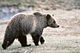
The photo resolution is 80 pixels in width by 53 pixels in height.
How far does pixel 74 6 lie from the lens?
54.0 meters

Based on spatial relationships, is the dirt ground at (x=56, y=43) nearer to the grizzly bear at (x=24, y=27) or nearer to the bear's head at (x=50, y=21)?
the grizzly bear at (x=24, y=27)

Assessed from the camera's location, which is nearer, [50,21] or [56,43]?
[56,43]

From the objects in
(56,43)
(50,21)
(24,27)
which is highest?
(24,27)

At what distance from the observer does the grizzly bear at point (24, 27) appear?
12.4 metres

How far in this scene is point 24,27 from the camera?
12.8m

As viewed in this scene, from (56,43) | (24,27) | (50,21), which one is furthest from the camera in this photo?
(50,21)

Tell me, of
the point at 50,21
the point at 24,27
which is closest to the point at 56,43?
the point at 50,21

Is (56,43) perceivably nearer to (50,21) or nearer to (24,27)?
(50,21)

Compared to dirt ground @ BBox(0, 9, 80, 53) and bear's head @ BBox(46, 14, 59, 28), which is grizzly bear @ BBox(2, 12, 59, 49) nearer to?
bear's head @ BBox(46, 14, 59, 28)

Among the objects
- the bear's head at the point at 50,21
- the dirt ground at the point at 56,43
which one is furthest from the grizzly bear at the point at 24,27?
the dirt ground at the point at 56,43

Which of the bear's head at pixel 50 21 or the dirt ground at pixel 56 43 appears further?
the bear's head at pixel 50 21

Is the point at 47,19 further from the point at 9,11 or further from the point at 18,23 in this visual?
the point at 9,11

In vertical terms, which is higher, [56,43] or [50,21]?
[50,21]

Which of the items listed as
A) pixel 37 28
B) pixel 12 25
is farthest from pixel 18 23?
pixel 37 28
